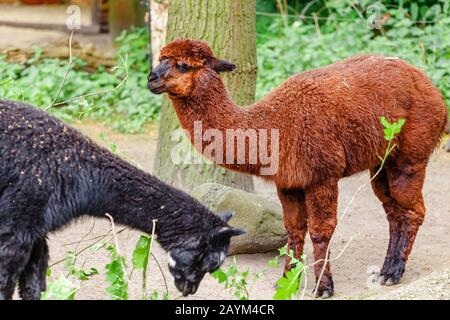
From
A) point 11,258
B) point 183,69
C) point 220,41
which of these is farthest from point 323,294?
point 220,41

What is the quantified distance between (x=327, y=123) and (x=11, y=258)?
7.79 feet

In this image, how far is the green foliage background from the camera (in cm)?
1186

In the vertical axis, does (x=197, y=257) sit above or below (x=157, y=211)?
below

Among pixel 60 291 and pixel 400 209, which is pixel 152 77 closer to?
pixel 60 291

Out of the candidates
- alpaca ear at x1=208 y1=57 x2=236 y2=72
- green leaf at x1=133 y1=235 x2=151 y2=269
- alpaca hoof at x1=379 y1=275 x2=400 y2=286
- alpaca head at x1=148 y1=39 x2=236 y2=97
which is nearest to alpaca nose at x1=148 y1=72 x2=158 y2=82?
alpaca head at x1=148 y1=39 x2=236 y2=97

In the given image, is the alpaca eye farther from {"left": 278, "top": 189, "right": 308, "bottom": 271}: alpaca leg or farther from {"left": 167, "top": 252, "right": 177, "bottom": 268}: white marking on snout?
{"left": 167, "top": 252, "right": 177, "bottom": 268}: white marking on snout

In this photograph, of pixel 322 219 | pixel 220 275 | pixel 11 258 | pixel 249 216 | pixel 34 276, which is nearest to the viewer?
pixel 11 258

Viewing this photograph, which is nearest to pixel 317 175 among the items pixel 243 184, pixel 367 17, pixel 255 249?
pixel 255 249

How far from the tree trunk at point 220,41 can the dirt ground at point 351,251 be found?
611 mm

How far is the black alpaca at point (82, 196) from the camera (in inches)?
210

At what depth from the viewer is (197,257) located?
5461 mm

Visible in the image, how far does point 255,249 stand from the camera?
7.53 m

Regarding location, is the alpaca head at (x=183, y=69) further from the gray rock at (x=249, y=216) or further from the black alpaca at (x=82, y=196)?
the gray rock at (x=249, y=216)
